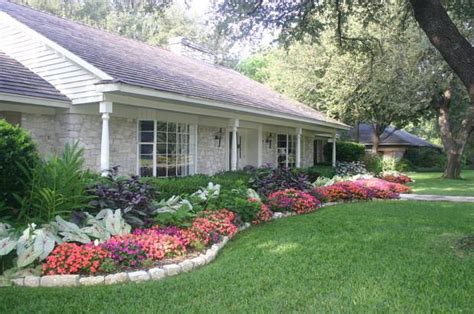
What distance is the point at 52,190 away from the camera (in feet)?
19.0

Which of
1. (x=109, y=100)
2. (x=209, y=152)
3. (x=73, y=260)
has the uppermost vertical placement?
(x=109, y=100)

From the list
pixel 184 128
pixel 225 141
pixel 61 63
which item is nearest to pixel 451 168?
pixel 225 141

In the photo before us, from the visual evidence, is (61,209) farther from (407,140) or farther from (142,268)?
(407,140)

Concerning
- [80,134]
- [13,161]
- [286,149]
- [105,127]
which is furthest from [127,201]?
[286,149]

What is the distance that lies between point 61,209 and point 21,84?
5.18 m

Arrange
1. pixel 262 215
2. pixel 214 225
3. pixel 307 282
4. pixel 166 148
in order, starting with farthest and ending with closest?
pixel 166 148 < pixel 262 215 < pixel 214 225 < pixel 307 282

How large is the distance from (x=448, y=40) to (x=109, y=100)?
22.5ft

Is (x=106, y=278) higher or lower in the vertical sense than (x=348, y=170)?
lower

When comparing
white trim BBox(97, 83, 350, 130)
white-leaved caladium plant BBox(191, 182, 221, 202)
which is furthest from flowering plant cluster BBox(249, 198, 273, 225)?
white trim BBox(97, 83, 350, 130)

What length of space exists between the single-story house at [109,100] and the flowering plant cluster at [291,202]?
3.33 metres

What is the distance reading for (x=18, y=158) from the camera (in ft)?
19.4

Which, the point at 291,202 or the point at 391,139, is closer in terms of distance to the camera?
the point at 291,202

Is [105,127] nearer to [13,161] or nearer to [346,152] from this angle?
[13,161]

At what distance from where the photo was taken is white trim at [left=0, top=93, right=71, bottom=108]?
9.01m
